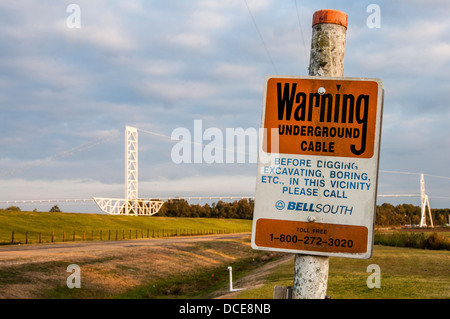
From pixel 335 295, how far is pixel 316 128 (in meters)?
14.7

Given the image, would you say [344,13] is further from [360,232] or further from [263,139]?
[360,232]

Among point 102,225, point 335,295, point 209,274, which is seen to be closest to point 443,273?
point 335,295

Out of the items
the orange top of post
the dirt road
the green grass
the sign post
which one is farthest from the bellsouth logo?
the dirt road

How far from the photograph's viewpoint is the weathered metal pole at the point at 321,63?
3.64 m

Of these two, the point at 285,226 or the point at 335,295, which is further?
the point at 335,295

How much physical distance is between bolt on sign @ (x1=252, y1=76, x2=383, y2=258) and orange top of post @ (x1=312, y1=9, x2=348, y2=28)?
→ 0.42 meters

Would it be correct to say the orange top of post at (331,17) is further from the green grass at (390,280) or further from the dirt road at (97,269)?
the dirt road at (97,269)

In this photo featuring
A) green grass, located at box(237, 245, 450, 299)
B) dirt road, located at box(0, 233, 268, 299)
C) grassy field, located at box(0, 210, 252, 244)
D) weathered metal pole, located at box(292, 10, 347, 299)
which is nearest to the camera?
weathered metal pole, located at box(292, 10, 347, 299)

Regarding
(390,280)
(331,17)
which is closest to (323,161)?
(331,17)

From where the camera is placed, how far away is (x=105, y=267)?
113ft

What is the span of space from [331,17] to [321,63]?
33cm

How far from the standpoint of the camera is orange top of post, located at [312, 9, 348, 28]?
146 inches

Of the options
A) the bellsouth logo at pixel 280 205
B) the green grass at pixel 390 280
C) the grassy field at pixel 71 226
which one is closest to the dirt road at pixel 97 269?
the green grass at pixel 390 280

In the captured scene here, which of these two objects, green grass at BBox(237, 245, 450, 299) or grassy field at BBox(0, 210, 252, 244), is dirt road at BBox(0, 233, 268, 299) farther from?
grassy field at BBox(0, 210, 252, 244)
